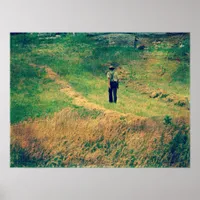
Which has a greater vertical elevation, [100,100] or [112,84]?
[112,84]

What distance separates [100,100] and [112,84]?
16cm

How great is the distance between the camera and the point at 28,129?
3291 mm

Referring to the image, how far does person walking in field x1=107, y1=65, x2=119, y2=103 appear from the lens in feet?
10.9

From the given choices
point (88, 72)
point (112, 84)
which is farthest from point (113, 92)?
point (88, 72)

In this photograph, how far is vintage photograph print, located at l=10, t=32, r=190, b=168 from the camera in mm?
3291

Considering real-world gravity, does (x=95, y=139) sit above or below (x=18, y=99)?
below

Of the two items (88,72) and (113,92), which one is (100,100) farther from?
(88,72)

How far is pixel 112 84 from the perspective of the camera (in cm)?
332

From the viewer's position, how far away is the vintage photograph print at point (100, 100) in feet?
10.8

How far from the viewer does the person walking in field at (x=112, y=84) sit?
130 inches
